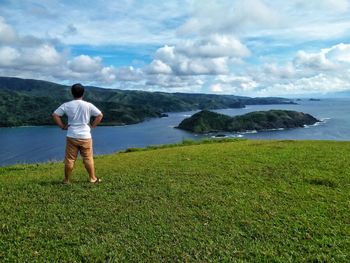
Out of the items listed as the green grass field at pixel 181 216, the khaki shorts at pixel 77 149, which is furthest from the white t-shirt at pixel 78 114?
the green grass field at pixel 181 216

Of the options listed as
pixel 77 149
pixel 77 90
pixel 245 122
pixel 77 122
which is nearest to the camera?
pixel 77 90

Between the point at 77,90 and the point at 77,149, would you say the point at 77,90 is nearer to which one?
the point at 77,90

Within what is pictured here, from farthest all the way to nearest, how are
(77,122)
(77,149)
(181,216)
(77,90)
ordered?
(77,149) < (77,122) < (77,90) < (181,216)

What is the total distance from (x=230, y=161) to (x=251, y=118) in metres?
133

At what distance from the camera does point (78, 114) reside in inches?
336

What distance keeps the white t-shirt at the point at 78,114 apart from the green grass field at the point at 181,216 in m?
1.49

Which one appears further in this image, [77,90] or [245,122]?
[245,122]

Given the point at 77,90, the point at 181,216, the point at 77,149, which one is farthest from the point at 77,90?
the point at 181,216

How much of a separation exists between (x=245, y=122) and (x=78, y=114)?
134186mm

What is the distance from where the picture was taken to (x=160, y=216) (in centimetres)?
672

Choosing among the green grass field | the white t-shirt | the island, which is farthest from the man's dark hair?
the island

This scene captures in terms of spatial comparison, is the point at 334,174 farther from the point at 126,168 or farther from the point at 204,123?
the point at 204,123

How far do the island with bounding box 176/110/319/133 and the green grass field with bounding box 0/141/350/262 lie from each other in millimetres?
122873

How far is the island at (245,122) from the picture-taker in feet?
444
